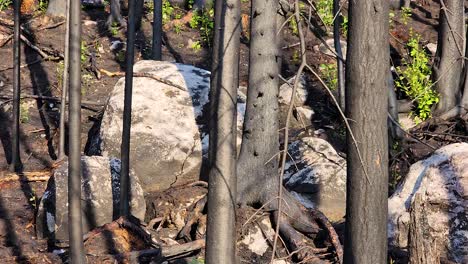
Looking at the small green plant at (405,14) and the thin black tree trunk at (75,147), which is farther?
the small green plant at (405,14)

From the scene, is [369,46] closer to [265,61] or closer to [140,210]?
[265,61]

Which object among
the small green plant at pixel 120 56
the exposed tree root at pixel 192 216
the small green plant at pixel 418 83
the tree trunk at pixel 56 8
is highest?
the tree trunk at pixel 56 8

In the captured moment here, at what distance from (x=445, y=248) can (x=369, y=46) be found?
4.22 m

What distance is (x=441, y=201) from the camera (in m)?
10.0

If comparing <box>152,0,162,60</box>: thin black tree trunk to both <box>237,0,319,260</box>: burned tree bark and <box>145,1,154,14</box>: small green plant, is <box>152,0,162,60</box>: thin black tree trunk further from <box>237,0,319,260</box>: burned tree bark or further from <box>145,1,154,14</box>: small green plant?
<box>237,0,319,260</box>: burned tree bark

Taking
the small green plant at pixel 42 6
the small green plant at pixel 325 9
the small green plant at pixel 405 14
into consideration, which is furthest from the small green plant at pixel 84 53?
the small green plant at pixel 405 14

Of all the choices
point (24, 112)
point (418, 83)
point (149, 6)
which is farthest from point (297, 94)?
point (149, 6)

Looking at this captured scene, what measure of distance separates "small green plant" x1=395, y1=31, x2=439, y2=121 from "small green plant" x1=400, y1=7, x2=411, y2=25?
11.3 feet

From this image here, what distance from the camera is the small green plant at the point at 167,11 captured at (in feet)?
69.2

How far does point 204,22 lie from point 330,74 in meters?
3.99

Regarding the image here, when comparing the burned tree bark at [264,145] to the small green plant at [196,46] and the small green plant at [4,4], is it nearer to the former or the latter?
the small green plant at [196,46]

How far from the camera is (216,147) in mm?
6348

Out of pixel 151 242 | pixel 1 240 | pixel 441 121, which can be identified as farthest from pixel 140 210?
pixel 441 121

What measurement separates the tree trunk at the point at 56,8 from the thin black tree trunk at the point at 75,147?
12455mm
